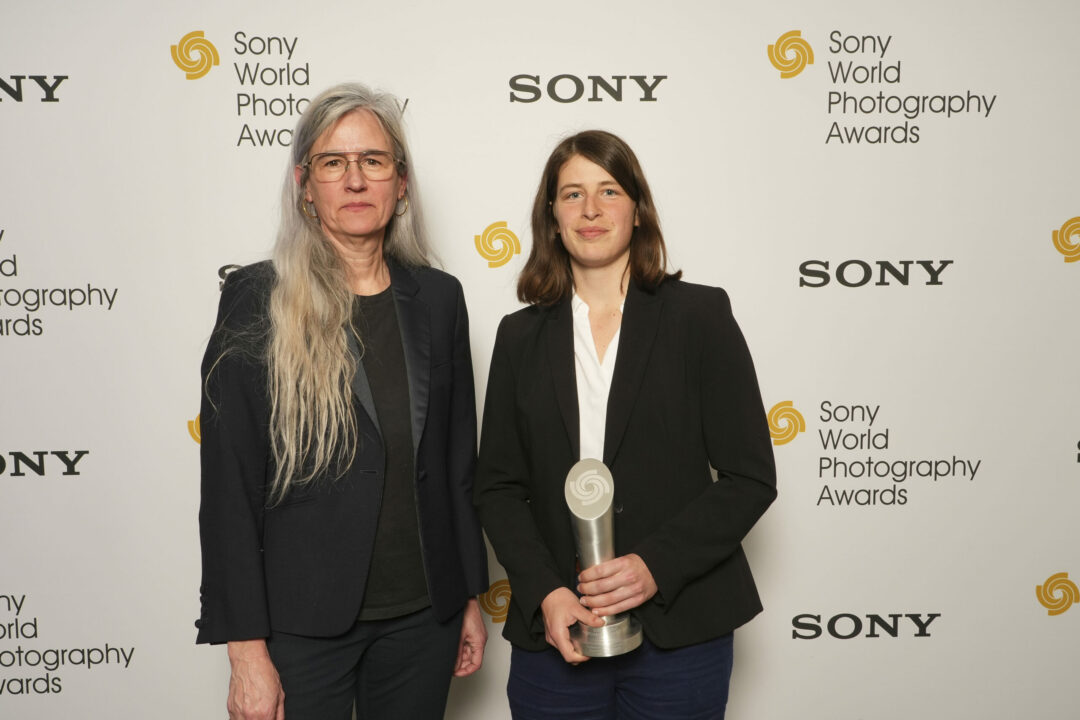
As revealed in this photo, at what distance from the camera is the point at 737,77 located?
6.97 ft

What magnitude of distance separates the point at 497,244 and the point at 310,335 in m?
0.84

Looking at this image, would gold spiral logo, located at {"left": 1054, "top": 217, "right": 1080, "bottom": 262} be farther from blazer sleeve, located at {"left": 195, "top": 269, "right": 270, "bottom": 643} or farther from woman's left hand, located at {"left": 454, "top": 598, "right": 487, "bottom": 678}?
blazer sleeve, located at {"left": 195, "top": 269, "right": 270, "bottom": 643}

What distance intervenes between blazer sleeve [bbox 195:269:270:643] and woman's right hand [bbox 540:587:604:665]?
505mm

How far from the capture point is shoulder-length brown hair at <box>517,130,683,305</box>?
1.46m

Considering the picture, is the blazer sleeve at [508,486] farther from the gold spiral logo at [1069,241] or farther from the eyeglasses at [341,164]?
the gold spiral logo at [1069,241]

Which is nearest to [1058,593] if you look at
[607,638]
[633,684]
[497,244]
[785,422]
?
[785,422]

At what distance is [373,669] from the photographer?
4.90ft

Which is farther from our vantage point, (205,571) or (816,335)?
(816,335)

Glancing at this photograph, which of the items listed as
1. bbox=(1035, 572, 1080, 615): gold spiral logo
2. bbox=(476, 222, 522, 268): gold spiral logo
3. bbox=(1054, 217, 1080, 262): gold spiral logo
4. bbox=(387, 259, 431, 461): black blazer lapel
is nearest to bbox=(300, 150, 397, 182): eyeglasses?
bbox=(387, 259, 431, 461): black blazer lapel

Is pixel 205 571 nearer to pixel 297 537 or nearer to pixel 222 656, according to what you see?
pixel 297 537

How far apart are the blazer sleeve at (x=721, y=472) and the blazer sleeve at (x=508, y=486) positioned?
0.68 feet

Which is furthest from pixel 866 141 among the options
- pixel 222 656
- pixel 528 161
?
pixel 222 656

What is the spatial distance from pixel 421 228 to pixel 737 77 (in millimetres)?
1052

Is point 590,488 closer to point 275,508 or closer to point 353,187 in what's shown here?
point 275,508
